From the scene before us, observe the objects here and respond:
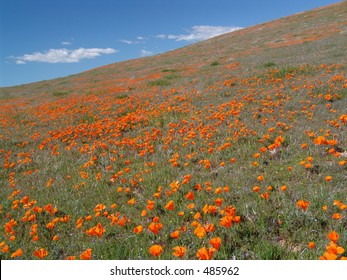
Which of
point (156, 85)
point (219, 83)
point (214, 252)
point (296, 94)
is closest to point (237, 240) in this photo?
point (214, 252)

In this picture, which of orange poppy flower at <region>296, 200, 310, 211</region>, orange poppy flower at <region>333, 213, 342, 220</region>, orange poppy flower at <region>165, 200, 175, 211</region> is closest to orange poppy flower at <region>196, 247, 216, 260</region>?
orange poppy flower at <region>165, 200, 175, 211</region>

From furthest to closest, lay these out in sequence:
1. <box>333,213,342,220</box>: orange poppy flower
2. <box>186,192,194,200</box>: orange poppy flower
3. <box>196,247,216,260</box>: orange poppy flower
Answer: <box>186,192,194,200</box>: orange poppy flower < <box>333,213,342,220</box>: orange poppy flower < <box>196,247,216,260</box>: orange poppy flower

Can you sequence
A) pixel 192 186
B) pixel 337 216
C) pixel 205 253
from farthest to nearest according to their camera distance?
1. pixel 192 186
2. pixel 337 216
3. pixel 205 253

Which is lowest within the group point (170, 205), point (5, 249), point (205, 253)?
point (5, 249)

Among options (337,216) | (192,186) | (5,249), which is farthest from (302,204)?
(5,249)

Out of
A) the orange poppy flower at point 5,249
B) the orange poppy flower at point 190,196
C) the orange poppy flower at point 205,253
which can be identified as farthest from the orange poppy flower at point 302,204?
the orange poppy flower at point 5,249

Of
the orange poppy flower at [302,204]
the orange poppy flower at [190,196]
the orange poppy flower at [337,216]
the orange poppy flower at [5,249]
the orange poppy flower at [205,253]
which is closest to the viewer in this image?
the orange poppy flower at [205,253]

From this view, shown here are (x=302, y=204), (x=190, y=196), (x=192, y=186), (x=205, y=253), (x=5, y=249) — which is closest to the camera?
(x=205, y=253)

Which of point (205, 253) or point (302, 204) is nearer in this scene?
Answer: point (205, 253)

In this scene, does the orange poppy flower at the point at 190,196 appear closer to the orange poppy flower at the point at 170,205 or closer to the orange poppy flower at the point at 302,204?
the orange poppy flower at the point at 170,205

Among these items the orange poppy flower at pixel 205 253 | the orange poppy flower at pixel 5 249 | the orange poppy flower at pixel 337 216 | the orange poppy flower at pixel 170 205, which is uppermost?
the orange poppy flower at pixel 170 205

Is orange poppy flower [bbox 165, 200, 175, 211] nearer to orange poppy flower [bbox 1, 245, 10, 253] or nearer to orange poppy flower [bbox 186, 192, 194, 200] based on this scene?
orange poppy flower [bbox 186, 192, 194, 200]

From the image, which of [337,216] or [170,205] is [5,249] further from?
[337,216]
